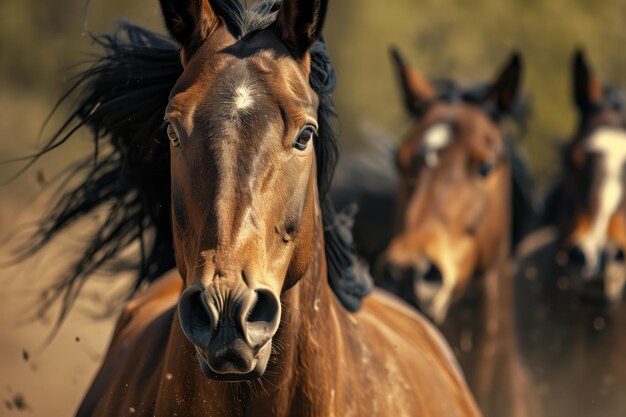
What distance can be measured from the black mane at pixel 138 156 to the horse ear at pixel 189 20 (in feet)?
0.14

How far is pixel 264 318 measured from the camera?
8.64 ft

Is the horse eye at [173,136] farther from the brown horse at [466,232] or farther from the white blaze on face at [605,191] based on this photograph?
the white blaze on face at [605,191]

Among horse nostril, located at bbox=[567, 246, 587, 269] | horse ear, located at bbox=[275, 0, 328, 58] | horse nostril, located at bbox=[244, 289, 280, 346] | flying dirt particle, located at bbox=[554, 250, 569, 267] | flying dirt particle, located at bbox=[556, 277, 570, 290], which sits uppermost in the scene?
horse ear, located at bbox=[275, 0, 328, 58]

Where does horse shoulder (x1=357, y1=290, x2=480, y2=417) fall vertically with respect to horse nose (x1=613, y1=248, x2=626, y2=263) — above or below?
above

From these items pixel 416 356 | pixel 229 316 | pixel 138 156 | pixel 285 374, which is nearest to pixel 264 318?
pixel 229 316

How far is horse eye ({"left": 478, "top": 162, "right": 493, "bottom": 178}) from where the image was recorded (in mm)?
7012

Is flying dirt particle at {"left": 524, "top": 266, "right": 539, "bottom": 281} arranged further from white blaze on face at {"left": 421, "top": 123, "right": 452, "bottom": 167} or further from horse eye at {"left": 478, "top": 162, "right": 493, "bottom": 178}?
white blaze on face at {"left": 421, "top": 123, "right": 452, "bottom": 167}

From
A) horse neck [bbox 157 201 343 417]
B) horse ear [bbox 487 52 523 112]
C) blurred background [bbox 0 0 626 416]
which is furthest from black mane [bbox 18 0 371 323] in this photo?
blurred background [bbox 0 0 626 416]

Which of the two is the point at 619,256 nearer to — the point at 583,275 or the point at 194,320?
the point at 583,275

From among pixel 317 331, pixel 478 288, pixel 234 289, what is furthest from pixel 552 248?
pixel 234 289

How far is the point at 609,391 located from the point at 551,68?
10.9 m

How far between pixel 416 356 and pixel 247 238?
4.97ft

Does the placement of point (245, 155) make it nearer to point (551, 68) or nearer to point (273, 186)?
point (273, 186)

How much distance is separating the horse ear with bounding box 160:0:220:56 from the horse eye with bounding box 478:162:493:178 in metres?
4.02
